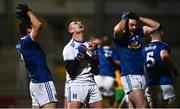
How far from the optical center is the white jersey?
10195 mm

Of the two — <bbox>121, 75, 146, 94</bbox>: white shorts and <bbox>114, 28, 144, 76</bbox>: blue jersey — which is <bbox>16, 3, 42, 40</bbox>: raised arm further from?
<bbox>121, 75, 146, 94</bbox>: white shorts

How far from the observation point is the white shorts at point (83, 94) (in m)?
10.2

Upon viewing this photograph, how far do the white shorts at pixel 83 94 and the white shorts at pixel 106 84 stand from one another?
4.18 metres

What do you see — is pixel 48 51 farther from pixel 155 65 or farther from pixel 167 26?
pixel 155 65

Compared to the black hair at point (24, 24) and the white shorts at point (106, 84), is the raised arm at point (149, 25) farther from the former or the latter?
the white shorts at point (106, 84)

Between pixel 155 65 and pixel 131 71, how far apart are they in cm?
52

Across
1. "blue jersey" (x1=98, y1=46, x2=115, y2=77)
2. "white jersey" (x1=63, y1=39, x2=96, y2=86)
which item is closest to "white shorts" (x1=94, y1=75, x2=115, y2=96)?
"blue jersey" (x1=98, y1=46, x2=115, y2=77)

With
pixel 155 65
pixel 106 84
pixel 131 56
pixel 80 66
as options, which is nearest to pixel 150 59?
pixel 155 65

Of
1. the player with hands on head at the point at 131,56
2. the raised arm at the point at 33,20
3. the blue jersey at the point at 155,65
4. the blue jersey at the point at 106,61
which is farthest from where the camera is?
the blue jersey at the point at 106,61

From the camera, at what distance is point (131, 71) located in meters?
10.8

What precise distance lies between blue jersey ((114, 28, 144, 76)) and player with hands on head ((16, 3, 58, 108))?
4.73 ft

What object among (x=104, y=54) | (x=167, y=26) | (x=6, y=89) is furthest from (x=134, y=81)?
(x=167, y=26)

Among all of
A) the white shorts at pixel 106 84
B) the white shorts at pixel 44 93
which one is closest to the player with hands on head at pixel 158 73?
the white shorts at pixel 44 93

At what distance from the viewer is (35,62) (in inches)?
396
